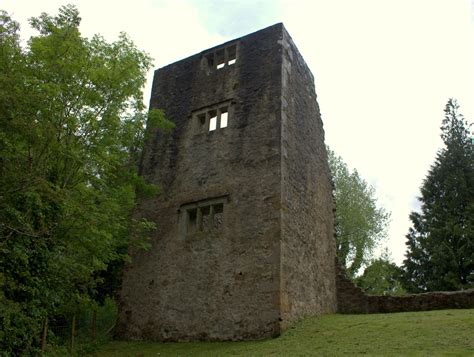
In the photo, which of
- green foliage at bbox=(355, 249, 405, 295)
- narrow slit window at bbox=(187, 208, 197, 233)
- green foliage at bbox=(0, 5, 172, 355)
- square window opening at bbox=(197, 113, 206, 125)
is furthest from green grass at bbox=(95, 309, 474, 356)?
green foliage at bbox=(355, 249, 405, 295)

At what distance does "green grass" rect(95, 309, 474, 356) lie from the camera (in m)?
8.05

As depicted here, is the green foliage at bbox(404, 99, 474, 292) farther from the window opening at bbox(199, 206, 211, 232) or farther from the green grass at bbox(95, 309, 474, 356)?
the window opening at bbox(199, 206, 211, 232)

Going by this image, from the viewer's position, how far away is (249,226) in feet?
40.8

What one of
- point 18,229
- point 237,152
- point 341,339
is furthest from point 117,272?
point 341,339

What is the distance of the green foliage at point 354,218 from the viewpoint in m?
24.1

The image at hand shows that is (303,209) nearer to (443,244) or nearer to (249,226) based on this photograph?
(249,226)

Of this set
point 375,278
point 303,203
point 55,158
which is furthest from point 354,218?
point 55,158

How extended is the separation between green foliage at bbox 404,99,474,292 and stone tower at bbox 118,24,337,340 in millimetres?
7852

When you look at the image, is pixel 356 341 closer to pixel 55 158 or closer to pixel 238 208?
pixel 238 208

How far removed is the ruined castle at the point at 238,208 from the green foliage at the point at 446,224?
7766 millimetres

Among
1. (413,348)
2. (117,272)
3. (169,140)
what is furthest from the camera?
(117,272)

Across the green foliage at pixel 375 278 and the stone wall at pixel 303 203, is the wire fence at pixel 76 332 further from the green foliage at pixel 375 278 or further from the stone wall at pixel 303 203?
the green foliage at pixel 375 278

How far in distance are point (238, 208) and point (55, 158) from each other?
197 inches

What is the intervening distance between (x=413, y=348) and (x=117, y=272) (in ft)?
48.3
